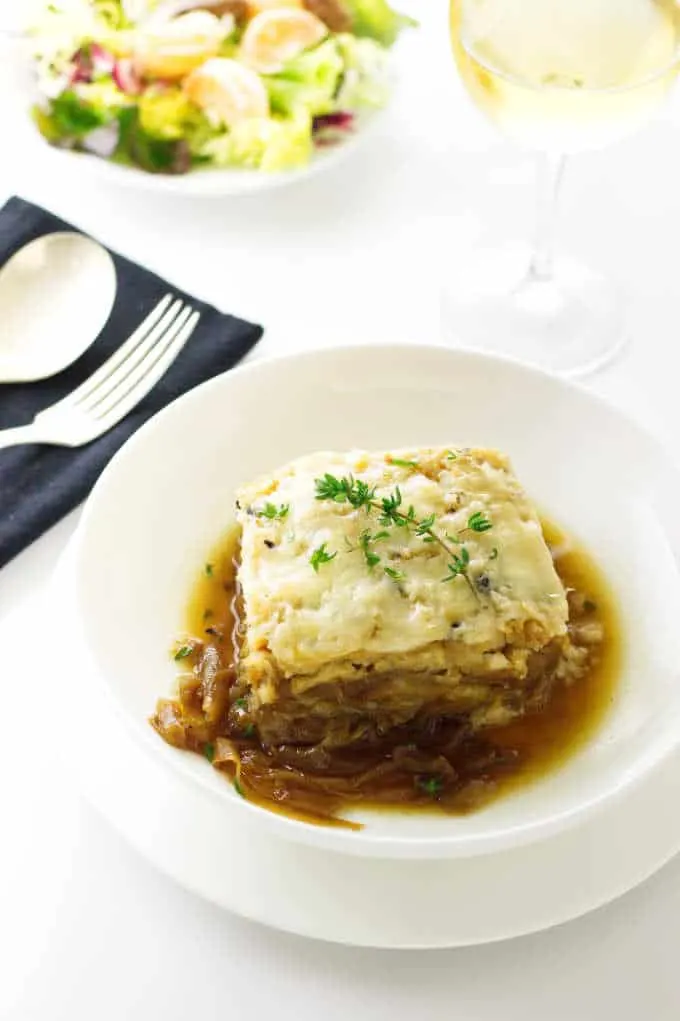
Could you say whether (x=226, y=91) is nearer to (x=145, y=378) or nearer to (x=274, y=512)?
(x=145, y=378)

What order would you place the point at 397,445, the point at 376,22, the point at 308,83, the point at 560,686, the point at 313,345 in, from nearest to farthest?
the point at 560,686, the point at 397,445, the point at 313,345, the point at 308,83, the point at 376,22

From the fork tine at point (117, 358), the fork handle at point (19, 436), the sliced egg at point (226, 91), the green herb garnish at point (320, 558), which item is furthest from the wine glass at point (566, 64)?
the fork handle at point (19, 436)

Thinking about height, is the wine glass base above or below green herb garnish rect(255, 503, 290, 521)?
below

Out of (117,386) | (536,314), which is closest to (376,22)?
(536,314)

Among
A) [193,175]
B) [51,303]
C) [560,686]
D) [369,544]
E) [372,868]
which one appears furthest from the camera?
[193,175]

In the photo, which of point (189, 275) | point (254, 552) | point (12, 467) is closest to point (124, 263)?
point (189, 275)

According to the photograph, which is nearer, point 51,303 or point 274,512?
point 274,512

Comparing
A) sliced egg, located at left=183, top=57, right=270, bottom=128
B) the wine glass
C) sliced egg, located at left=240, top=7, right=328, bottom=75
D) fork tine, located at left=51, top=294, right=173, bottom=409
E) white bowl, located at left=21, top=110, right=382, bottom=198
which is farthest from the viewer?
sliced egg, located at left=240, top=7, right=328, bottom=75

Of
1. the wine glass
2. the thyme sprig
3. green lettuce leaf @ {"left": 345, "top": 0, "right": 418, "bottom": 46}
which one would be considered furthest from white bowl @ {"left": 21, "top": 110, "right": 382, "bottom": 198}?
the thyme sprig

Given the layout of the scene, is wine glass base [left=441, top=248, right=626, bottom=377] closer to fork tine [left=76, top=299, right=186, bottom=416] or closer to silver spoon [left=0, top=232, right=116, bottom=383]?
fork tine [left=76, top=299, right=186, bottom=416]
